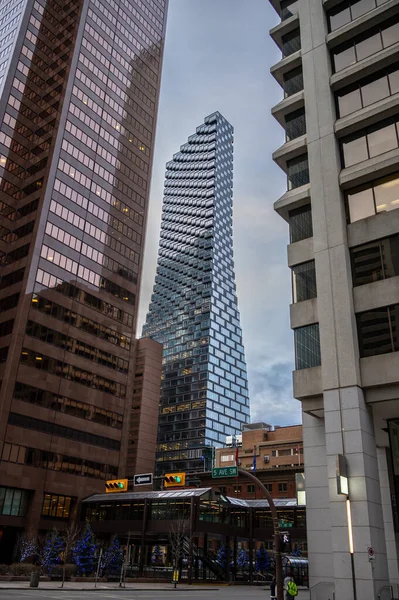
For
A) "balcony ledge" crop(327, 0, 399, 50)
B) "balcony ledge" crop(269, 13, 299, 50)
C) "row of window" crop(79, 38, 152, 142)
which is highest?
"row of window" crop(79, 38, 152, 142)

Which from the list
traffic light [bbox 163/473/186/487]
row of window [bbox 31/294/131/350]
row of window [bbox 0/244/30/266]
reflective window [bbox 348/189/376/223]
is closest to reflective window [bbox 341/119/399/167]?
reflective window [bbox 348/189/376/223]

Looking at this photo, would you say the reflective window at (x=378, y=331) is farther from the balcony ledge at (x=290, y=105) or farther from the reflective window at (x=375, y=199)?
the balcony ledge at (x=290, y=105)

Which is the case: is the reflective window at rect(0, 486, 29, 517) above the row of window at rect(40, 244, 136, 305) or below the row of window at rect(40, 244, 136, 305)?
below

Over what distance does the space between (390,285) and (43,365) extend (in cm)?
5964

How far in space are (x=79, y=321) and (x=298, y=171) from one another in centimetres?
5610

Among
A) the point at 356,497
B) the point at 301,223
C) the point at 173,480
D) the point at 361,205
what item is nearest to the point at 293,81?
the point at 301,223

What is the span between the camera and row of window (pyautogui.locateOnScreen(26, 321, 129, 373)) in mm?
77438

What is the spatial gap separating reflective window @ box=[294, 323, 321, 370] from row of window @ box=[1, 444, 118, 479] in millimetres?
51915

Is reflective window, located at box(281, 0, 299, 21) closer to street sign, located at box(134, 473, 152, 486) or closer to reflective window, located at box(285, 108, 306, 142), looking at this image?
reflective window, located at box(285, 108, 306, 142)

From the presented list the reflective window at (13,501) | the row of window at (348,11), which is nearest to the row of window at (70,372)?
the reflective window at (13,501)

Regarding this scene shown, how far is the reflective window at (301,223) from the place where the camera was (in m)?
35.2

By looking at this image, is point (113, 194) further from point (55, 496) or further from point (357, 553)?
point (357, 553)

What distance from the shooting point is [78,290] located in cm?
8612

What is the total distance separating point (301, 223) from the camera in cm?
3588
